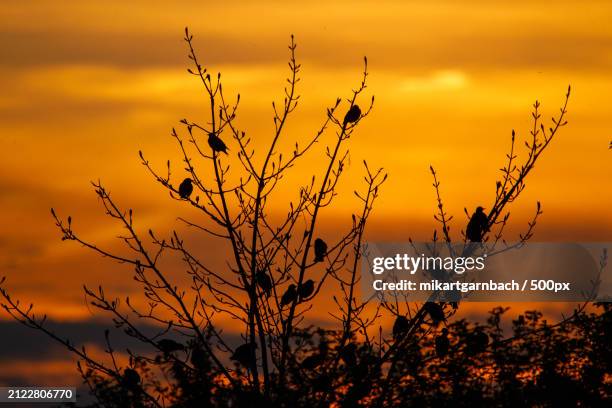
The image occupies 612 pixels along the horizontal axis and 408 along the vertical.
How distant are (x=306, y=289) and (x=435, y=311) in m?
1.04

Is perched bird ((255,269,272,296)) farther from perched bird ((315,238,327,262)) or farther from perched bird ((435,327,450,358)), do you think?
perched bird ((435,327,450,358))

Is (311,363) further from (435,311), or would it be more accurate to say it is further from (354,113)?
(354,113)

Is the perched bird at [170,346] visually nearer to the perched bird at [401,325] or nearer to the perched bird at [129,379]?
the perched bird at [129,379]

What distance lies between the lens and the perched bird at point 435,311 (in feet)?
25.5

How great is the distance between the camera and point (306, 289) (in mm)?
8172

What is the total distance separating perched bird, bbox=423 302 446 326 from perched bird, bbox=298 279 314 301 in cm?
90

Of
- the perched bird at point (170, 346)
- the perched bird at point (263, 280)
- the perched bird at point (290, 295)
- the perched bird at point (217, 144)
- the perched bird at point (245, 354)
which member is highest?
the perched bird at point (217, 144)

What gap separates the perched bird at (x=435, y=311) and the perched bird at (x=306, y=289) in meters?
0.90

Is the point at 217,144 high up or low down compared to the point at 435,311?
up

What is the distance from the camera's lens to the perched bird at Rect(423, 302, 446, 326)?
7.77 m

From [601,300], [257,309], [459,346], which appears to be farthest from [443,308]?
[601,300]

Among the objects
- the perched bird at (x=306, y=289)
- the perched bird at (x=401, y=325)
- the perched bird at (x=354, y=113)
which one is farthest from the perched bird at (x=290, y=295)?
the perched bird at (x=354, y=113)

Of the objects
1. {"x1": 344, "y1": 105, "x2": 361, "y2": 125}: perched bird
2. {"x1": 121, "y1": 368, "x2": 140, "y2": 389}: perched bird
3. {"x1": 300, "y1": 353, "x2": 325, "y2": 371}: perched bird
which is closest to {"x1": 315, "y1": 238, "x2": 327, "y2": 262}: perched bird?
{"x1": 300, "y1": 353, "x2": 325, "y2": 371}: perched bird

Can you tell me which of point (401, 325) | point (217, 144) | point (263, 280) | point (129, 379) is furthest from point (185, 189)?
point (401, 325)
